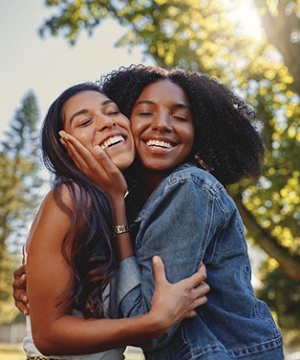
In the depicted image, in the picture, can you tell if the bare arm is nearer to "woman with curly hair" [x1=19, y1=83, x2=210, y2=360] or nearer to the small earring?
"woman with curly hair" [x1=19, y1=83, x2=210, y2=360]

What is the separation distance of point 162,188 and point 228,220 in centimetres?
35

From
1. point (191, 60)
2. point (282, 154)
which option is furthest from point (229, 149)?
point (191, 60)

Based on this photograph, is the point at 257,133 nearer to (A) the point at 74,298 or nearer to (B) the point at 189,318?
(B) the point at 189,318

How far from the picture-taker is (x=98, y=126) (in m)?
3.15

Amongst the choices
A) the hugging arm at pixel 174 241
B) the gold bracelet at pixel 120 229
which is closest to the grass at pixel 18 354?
the gold bracelet at pixel 120 229

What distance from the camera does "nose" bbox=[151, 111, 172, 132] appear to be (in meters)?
3.35

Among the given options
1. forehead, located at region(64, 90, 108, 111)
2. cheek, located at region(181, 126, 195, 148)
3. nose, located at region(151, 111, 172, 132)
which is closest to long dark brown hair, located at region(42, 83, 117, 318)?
forehead, located at region(64, 90, 108, 111)

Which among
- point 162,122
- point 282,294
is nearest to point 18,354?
point 282,294

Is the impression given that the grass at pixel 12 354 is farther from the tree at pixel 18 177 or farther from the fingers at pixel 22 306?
the fingers at pixel 22 306

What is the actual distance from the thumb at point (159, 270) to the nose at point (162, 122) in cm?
94

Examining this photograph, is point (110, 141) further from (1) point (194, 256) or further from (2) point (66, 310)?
(2) point (66, 310)

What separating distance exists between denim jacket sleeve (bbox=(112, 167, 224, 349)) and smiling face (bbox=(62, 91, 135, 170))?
0.48 m

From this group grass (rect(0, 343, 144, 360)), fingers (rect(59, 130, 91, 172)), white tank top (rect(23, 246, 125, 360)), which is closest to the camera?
white tank top (rect(23, 246, 125, 360))

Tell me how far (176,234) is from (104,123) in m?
0.79
